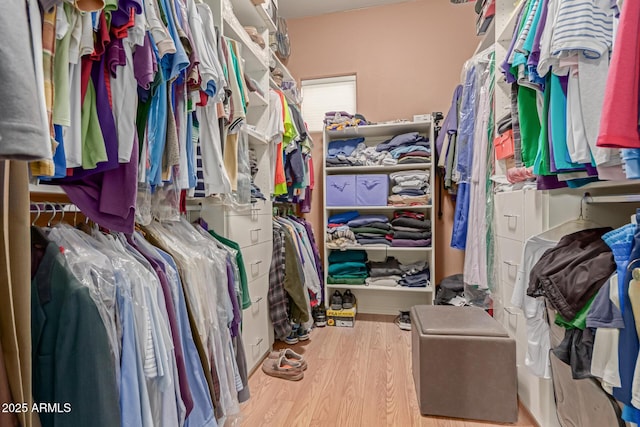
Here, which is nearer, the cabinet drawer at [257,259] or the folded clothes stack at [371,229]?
the cabinet drawer at [257,259]

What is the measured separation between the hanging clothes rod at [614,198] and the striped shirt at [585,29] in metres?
0.40

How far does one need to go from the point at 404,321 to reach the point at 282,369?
1.21m

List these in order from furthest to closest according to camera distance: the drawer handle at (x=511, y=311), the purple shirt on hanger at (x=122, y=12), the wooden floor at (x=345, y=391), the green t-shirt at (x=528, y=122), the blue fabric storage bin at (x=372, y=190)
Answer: the blue fabric storage bin at (x=372, y=190) < the drawer handle at (x=511, y=311) < the wooden floor at (x=345, y=391) < the green t-shirt at (x=528, y=122) < the purple shirt on hanger at (x=122, y=12)

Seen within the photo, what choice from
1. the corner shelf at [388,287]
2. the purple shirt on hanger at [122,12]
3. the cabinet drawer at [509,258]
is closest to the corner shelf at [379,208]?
the corner shelf at [388,287]

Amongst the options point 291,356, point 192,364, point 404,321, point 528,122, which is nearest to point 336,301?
point 404,321

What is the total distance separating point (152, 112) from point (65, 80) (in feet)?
0.96

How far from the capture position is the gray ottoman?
1400 millimetres

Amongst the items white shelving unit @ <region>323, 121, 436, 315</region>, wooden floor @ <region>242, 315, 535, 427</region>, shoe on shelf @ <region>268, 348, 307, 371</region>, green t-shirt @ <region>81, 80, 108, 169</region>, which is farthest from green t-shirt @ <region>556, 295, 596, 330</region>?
white shelving unit @ <region>323, 121, 436, 315</region>

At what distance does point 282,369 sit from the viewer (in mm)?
1805

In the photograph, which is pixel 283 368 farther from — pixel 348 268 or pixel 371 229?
pixel 371 229

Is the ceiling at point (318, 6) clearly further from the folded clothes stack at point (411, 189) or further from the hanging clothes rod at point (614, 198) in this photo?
the hanging clothes rod at point (614, 198)

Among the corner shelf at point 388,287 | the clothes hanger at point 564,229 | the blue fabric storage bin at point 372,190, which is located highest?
the blue fabric storage bin at point 372,190

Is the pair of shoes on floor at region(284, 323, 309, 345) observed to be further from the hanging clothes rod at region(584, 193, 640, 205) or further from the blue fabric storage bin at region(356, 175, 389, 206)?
the hanging clothes rod at region(584, 193, 640, 205)

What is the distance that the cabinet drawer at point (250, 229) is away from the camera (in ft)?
5.30
